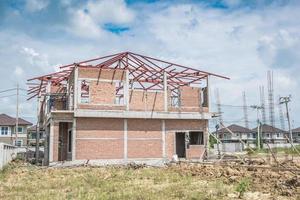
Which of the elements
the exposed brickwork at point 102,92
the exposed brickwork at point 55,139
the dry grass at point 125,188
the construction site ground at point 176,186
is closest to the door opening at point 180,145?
the exposed brickwork at point 102,92

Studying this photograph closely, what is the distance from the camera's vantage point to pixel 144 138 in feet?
81.3

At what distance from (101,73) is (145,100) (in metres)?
3.44

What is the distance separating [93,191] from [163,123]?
1400 cm

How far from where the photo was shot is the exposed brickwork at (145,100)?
24909mm

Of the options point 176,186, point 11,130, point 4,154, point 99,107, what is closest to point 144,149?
point 99,107

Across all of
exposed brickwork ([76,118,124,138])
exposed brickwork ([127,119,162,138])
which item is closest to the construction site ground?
exposed brickwork ([76,118,124,138])

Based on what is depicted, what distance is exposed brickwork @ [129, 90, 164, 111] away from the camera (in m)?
24.9

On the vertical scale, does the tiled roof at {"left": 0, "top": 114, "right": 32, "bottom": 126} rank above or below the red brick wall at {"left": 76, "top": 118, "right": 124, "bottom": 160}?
above

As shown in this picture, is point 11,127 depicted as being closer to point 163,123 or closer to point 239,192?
point 163,123

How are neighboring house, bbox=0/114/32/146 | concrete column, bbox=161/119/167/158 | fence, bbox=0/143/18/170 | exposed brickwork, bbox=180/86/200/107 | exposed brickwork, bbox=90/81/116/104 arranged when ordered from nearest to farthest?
fence, bbox=0/143/18/170 < exposed brickwork, bbox=90/81/116/104 < concrete column, bbox=161/119/167/158 < exposed brickwork, bbox=180/86/200/107 < neighboring house, bbox=0/114/32/146

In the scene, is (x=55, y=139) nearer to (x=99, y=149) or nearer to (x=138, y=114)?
(x=99, y=149)

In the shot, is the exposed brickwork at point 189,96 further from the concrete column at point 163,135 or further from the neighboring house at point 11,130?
the neighboring house at point 11,130

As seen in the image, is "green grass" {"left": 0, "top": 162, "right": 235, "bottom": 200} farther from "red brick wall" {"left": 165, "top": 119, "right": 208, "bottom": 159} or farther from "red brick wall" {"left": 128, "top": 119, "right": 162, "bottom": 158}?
"red brick wall" {"left": 165, "top": 119, "right": 208, "bottom": 159}

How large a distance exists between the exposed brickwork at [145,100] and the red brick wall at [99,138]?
1.53m
